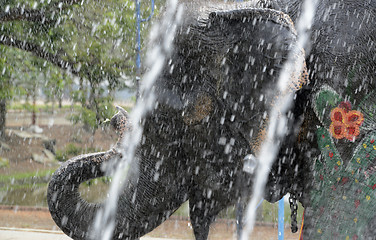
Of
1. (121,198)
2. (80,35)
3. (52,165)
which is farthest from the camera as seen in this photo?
(52,165)

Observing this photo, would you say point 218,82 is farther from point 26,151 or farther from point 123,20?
point 26,151

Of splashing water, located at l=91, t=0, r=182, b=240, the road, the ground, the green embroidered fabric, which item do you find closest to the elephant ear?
the green embroidered fabric

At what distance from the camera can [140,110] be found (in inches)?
62.2

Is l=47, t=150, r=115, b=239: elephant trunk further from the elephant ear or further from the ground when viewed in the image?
the elephant ear

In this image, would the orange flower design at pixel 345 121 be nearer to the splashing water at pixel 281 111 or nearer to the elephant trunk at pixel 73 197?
the splashing water at pixel 281 111

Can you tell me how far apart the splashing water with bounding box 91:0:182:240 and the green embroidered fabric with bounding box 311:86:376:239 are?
50 centimetres

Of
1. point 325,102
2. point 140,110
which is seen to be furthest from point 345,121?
point 140,110

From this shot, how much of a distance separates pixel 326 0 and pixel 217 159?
593mm

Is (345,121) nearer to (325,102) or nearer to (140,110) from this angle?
(325,102)

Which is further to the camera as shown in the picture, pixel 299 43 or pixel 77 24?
pixel 77 24

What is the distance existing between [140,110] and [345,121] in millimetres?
640

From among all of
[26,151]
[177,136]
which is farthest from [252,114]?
[26,151]

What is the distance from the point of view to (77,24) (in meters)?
5.89

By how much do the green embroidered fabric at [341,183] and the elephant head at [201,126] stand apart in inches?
4.7
